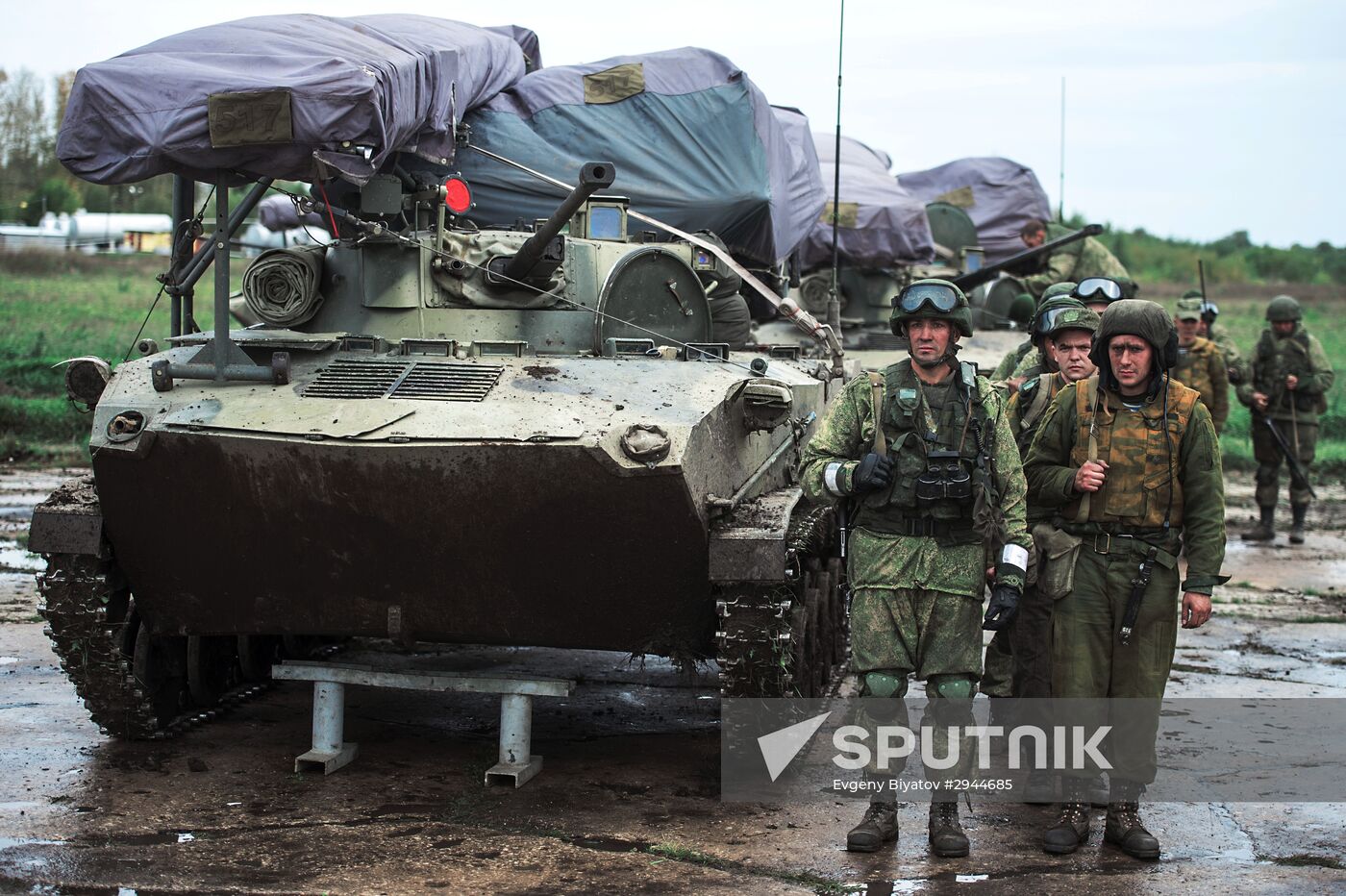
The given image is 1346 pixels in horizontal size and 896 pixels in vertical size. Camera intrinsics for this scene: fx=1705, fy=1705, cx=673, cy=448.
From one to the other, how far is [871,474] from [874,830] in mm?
1263

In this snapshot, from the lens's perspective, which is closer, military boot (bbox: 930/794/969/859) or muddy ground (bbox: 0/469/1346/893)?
muddy ground (bbox: 0/469/1346/893)

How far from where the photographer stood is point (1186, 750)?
759 cm

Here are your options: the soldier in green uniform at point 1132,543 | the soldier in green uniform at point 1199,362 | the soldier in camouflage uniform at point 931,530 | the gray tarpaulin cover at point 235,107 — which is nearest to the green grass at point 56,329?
the gray tarpaulin cover at point 235,107

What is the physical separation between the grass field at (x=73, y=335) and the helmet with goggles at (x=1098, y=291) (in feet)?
37.6

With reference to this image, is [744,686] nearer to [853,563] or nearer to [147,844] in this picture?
[853,563]

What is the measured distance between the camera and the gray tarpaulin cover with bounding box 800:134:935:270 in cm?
1423

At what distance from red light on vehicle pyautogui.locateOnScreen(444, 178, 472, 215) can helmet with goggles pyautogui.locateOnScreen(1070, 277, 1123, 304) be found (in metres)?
2.84

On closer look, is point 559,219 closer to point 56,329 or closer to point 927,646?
point 927,646

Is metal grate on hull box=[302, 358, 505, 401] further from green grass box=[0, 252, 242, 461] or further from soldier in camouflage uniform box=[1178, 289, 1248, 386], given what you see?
soldier in camouflage uniform box=[1178, 289, 1248, 386]

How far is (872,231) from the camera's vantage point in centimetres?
1439

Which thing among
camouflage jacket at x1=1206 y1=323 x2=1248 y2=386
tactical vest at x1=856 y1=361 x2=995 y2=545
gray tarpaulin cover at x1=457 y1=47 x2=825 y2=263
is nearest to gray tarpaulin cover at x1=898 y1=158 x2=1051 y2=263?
camouflage jacket at x1=1206 y1=323 x2=1248 y2=386

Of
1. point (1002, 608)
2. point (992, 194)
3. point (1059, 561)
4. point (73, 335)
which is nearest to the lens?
point (1002, 608)

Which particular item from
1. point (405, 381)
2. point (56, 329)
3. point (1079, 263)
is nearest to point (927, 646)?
point (405, 381)

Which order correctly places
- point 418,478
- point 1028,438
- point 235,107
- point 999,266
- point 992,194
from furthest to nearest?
point 992,194 → point 999,266 → point 1028,438 → point 235,107 → point 418,478
